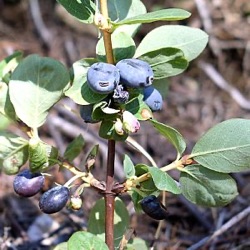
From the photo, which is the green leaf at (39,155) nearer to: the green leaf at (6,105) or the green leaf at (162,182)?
the green leaf at (6,105)

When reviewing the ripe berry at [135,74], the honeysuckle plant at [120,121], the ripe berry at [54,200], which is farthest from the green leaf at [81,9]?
the ripe berry at [54,200]

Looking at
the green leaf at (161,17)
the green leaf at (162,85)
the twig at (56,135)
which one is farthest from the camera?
the twig at (56,135)

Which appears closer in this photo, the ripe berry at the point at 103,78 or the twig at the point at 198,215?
the ripe berry at the point at 103,78

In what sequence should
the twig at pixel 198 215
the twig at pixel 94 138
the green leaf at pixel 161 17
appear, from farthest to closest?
the twig at pixel 94 138
the twig at pixel 198 215
the green leaf at pixel 161 17

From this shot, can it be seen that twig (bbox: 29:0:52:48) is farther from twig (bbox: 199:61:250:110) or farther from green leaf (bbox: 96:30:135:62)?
green leaf (bbox: 96:30:135:62)

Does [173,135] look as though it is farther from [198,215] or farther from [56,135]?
[56,135]

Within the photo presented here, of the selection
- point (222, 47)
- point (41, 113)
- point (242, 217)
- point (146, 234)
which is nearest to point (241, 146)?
point (41, 113)
